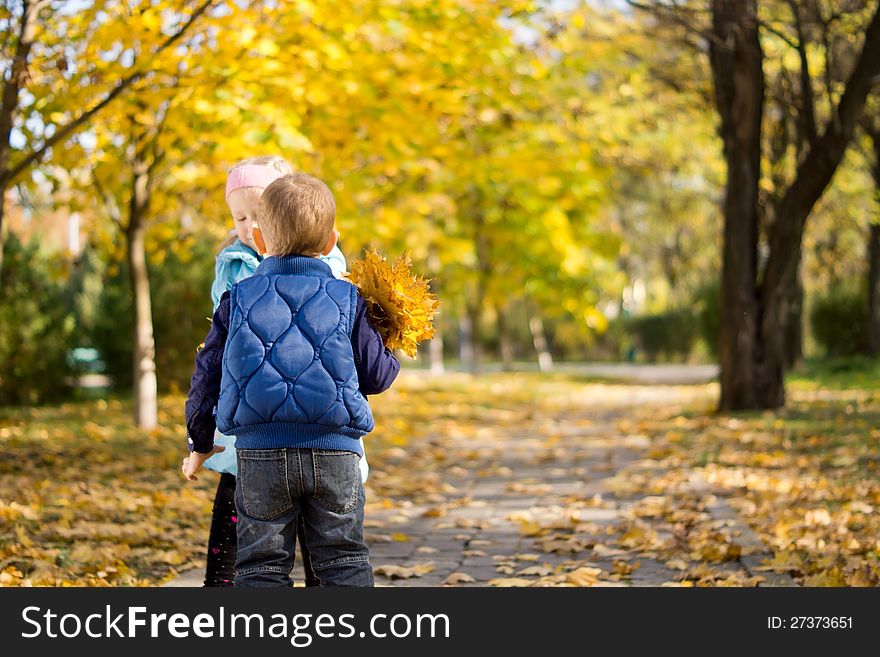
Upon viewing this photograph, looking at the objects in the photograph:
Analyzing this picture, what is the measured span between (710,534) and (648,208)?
3292 cm

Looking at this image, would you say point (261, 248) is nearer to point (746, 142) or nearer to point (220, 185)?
point (220, 185)

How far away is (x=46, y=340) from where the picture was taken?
15625mm

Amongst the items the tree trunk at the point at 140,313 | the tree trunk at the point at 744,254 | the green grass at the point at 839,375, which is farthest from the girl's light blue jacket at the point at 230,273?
the green grass at the point at 839,375

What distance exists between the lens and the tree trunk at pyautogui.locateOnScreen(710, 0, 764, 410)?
545 inches

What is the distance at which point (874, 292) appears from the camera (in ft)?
73.5

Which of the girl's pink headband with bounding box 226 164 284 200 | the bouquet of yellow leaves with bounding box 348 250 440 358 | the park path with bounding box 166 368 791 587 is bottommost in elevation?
the park path with bounding box 166 368 791 587

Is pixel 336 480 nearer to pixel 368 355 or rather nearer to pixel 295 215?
pixel 368 355

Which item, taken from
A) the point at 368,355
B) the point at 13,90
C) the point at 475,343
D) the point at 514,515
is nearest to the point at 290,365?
the point at 368,355

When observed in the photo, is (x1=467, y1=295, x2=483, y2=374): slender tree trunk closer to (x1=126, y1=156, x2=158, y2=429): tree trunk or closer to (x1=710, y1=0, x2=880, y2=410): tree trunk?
(x1=710, y1=0, x2=880, y2=410): tree trunk

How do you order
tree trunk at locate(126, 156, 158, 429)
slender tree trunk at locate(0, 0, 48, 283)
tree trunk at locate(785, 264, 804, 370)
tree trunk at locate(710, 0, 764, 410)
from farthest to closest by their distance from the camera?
tree trunk at locate(785, 264, 804, 370) < tree trunk at locate(710, 0, 764, 410) < tree trunk at locate(126, 156, 158, 429) < slender tree trunk at locate(0, 0, 48, 283)

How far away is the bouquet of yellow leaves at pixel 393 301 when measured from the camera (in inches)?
143

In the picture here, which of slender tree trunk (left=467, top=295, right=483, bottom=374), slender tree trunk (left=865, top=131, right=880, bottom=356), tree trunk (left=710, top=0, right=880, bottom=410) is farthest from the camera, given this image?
slender tree trunk (left=467, top=295, right=483, bottom=374)

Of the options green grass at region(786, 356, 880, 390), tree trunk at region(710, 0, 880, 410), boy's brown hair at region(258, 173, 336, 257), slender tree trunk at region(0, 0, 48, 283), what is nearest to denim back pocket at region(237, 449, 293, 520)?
boy's brown hair at region(258, 173, 336, 257)

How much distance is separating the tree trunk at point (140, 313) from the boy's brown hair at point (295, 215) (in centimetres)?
873
